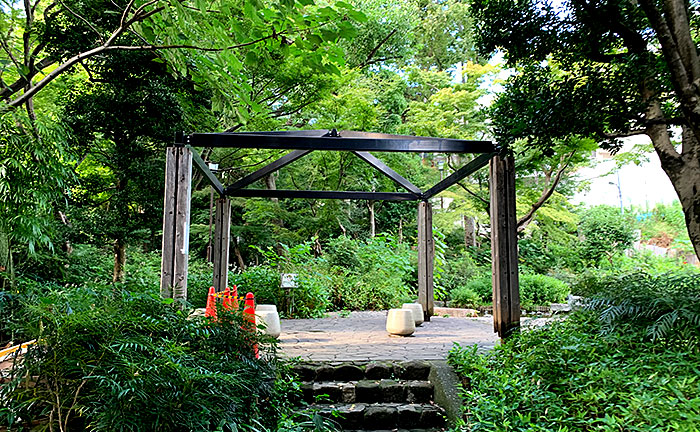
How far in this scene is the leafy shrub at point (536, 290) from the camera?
37.2 feet

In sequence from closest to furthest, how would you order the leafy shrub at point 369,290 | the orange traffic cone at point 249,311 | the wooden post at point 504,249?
1. the orange traffic cone at point 249,311
2. the wooden post at point 504,249
3. the leafy shrub at point 369,290

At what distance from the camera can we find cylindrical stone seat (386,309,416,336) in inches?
244

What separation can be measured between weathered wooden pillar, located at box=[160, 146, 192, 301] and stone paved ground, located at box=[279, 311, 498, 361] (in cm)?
129

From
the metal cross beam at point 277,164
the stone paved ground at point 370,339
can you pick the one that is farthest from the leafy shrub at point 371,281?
the metal cross beam at point 277,164

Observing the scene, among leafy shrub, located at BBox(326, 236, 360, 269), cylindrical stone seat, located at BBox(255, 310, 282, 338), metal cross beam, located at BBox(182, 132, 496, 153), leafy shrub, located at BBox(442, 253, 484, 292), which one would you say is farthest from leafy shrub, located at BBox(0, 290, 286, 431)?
leafy shrub, located at BBox(442, 253, 484, 292)

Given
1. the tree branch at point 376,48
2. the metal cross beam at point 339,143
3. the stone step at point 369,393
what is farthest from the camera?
the tree branch at point 376,48

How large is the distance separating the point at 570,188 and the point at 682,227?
3.71 metres

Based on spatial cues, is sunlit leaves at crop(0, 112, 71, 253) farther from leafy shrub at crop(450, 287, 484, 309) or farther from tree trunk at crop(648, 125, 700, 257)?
leafy shrub at crop(450, 287, 484, 309)

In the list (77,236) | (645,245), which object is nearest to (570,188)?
(645,245)

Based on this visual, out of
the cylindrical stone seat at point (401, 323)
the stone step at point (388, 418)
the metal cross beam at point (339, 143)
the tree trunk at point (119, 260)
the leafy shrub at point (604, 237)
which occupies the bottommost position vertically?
the stone step at point (388, 418)

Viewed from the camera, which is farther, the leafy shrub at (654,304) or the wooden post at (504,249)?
the wooden post at (504,249)

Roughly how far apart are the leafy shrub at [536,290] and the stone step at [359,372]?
7453mm

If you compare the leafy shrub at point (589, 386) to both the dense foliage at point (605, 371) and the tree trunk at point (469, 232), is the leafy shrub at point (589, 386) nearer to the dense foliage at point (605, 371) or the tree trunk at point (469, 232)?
the dense foliage at point (605, 371)

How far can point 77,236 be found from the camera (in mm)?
7000
